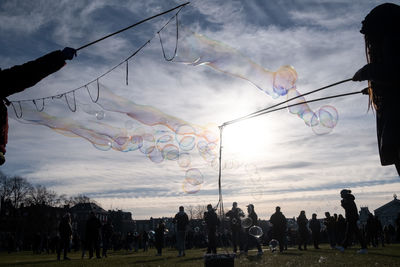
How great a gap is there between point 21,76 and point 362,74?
10.7 ft

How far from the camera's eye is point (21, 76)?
146 inches

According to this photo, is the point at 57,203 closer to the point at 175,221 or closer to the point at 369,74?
the point at 175,221

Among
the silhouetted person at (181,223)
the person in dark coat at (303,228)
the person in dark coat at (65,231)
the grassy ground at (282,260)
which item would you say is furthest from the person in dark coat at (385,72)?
the person in dark coat at (303,228)

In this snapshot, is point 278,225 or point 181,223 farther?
point 278,225

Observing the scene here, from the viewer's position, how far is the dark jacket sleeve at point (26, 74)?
3670 millimetres

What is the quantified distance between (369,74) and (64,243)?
15.9 meters

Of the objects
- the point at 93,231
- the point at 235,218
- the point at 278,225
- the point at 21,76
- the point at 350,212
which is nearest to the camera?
the point at 21,76

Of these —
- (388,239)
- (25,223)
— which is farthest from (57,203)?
(388,239)

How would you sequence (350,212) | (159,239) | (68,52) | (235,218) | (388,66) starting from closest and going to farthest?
(388,66) < (68,52) < (350,212) < (235,218) < (159,239)

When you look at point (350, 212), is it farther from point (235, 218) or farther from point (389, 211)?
point (389, 211)

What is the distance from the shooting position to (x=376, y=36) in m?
3.38

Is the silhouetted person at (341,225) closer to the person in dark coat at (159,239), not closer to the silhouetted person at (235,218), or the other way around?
the silhouetted person at (235,218)

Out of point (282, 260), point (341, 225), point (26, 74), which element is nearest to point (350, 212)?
point (282, 260)

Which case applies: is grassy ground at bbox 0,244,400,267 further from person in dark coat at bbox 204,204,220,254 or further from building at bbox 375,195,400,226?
building at bbox 375,195,400,226
